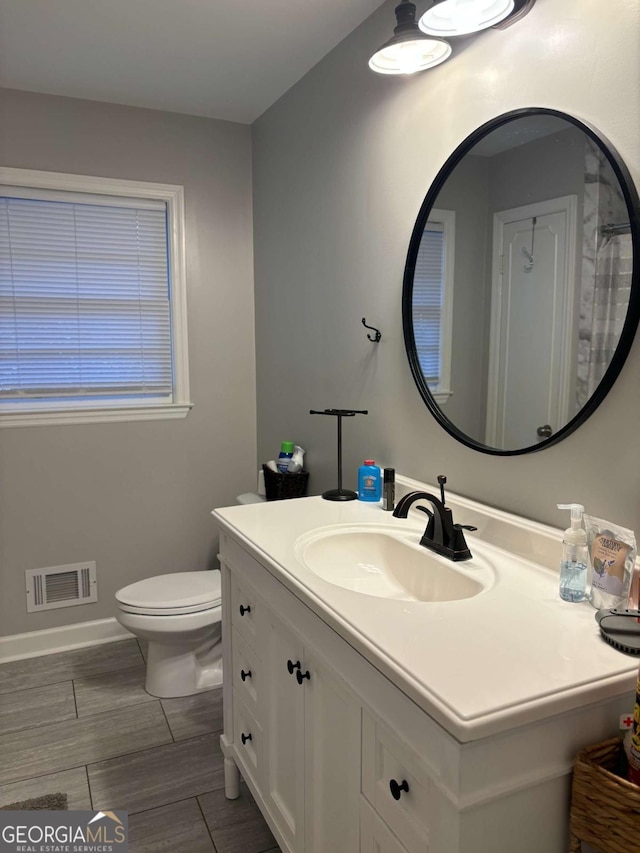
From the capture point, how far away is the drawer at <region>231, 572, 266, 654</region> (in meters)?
1.67

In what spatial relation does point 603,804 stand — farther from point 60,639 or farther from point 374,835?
point 60,639

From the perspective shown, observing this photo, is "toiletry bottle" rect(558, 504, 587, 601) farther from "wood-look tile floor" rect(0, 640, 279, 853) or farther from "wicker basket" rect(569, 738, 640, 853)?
"wood-look tile floor" rect(0, 640, 279, 853)

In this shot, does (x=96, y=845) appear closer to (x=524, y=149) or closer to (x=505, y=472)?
(x=505, y=472)

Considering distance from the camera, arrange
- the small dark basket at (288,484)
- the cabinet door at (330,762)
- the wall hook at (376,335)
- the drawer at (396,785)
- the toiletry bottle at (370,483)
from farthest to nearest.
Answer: the small dark basket at (288,484) < the wall hook at (376,335) < the toiletry bottle at (370,483) < the cabinet door at (330,762) < the drawer at (396,785)

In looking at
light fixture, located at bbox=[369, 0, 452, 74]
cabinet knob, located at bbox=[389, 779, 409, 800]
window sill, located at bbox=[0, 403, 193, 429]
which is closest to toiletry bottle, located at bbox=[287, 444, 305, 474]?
window sill, located at bbox=[0, 403, 193, 429]

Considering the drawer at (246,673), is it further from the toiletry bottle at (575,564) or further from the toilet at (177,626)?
the toiletry bottle at (575,564)

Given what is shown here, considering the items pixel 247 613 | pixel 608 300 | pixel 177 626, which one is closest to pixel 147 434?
pixel 177 626

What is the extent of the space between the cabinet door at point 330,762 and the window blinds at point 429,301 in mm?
923

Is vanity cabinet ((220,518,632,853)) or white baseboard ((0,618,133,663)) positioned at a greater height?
vanity cabinet ((220,518,632,853))

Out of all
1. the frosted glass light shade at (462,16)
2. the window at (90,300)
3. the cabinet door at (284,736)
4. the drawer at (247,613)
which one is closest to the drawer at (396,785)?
the cabinet door at (284,736)

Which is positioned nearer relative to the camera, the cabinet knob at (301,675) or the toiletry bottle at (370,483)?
the cabinet knob at (301,675)

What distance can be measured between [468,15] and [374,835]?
172 cm

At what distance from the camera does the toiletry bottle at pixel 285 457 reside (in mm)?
2697

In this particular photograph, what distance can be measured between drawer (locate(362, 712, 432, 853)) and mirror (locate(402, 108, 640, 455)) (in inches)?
29.3
